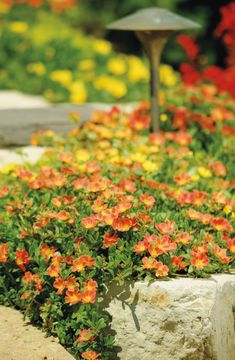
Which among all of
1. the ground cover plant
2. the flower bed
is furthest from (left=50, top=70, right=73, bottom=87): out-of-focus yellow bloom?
the ground cover plant

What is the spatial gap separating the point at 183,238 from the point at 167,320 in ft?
1.24

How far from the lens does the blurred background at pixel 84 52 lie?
6199 millimetres

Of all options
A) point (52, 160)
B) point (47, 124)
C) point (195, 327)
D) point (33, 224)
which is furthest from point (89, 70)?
point (195, 327)

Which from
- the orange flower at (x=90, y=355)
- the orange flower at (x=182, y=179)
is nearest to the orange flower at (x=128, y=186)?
the orange flower at (x=182, y=179)

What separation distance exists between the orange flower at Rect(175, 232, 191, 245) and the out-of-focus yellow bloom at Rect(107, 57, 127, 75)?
390cm

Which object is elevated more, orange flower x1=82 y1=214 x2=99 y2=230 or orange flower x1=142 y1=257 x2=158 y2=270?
orange flower x1=82 y1=214 x2=99 y2=230

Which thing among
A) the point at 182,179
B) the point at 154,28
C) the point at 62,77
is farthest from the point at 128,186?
the point at 62,77

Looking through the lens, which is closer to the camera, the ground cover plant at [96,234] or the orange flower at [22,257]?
the ground cover plant at [96,234]

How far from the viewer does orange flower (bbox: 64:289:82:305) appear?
2.93m

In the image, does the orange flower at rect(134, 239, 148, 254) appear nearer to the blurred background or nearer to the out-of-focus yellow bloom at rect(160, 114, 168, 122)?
the out-of-focus yellow bloom at rect(160, 114, 168, 122)

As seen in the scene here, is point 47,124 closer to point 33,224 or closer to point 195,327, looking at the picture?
point 33,224

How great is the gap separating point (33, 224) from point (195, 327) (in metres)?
0.87

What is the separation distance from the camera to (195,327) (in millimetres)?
2957

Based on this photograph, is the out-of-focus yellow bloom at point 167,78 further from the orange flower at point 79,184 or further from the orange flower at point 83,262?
the orange flower at point 83,262
